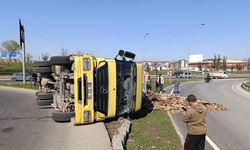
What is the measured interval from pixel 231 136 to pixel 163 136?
2.15 meters

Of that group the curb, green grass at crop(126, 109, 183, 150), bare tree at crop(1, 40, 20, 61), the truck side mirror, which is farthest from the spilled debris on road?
bare tree at crop(1, 40, 20, 61)

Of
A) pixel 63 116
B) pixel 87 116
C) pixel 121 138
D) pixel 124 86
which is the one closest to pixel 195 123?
pixel 121 138

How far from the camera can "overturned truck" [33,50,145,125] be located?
5.44 meters

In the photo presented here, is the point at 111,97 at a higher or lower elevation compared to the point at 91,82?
lower

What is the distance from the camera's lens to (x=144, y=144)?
4.64m

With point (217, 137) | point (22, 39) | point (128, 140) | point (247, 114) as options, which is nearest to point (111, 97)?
point (128, 140)

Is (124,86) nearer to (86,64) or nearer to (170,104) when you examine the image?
(86,64)

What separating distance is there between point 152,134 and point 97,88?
206cm

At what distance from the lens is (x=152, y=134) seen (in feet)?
17.7

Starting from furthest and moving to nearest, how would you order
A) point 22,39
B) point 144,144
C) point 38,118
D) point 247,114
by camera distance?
point 22,39
point 247,114
point 38,118
point 144,144

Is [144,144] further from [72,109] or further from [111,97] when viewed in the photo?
[72,109]

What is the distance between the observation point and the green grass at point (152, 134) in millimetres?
4590

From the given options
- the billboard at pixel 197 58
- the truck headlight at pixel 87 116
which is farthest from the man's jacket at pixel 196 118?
the billboard at pixel 197 58

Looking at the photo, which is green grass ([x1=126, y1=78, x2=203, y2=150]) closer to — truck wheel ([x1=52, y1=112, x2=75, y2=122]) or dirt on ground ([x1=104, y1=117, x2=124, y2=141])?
dirt on ground ([x1=104, y1=117, x2=124, y2=141])
